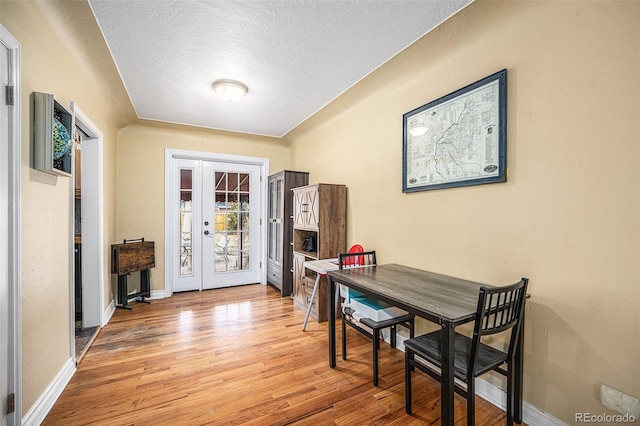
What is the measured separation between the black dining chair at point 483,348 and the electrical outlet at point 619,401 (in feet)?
1.22

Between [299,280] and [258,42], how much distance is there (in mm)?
2654

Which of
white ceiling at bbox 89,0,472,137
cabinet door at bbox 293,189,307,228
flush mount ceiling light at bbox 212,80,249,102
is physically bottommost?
cabinet door at bbox 293,189,307,228

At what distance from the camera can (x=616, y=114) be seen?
133 cm

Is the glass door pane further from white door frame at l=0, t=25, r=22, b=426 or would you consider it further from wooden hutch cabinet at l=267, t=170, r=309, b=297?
white door frame at l=0, t=25, r=22, b=426

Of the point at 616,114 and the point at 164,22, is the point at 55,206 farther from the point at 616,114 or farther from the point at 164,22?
the point at 616,114

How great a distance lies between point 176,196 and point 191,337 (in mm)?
2241

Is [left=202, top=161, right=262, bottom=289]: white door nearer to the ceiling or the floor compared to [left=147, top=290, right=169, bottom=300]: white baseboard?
nearer to the ceiling

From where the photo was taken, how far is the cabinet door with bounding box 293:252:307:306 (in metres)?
3.50

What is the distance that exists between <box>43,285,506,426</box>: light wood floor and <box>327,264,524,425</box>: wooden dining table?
33cm

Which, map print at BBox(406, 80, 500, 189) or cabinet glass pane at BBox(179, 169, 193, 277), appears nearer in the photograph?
map print at BBox(406, 80, 500, 189)

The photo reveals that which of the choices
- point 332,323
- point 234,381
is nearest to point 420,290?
point 332,323

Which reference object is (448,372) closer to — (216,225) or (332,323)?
(332,323)

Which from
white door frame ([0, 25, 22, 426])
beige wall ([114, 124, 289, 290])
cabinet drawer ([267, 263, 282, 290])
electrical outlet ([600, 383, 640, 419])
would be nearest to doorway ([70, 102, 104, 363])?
beige wall ([114, 124, 289, 290])

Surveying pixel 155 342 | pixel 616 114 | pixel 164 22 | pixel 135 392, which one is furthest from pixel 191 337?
pixel 616 114
